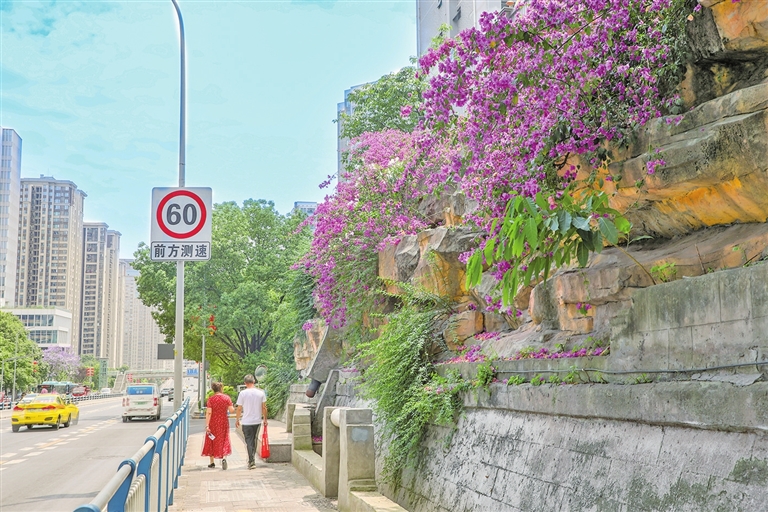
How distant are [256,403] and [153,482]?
8.23 meters

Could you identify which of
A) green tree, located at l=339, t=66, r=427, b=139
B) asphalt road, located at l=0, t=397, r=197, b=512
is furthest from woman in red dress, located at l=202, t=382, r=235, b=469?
green tree, located at l=339, t=66, r=427, b=139

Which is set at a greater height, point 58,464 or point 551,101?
point 551,101

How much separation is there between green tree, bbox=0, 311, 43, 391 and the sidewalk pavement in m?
67.7

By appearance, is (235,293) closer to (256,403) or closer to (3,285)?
(256,403)

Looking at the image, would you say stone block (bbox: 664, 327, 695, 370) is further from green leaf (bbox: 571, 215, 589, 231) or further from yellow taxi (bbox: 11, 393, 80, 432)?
yellow taxi (bbox: 11, 393, 80, 432)

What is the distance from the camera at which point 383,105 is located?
25672mm

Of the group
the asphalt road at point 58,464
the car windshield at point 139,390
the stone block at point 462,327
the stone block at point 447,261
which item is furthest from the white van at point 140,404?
the stone block at point 462,327

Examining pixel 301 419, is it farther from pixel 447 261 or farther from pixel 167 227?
pixel 167 227

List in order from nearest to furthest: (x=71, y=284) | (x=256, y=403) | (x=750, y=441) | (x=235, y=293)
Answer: (x=750, y=441) < (x=256, y=403) < (x=235, y=293) < (x=71, y=284)

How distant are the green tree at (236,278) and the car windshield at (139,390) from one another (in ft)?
19.8

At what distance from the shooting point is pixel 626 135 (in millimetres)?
7363

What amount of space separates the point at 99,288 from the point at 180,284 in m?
174

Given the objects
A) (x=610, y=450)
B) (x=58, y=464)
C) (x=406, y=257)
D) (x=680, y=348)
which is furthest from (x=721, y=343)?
(x=58, y=464)

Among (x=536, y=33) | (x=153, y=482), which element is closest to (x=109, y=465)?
(x=153, y=482)
